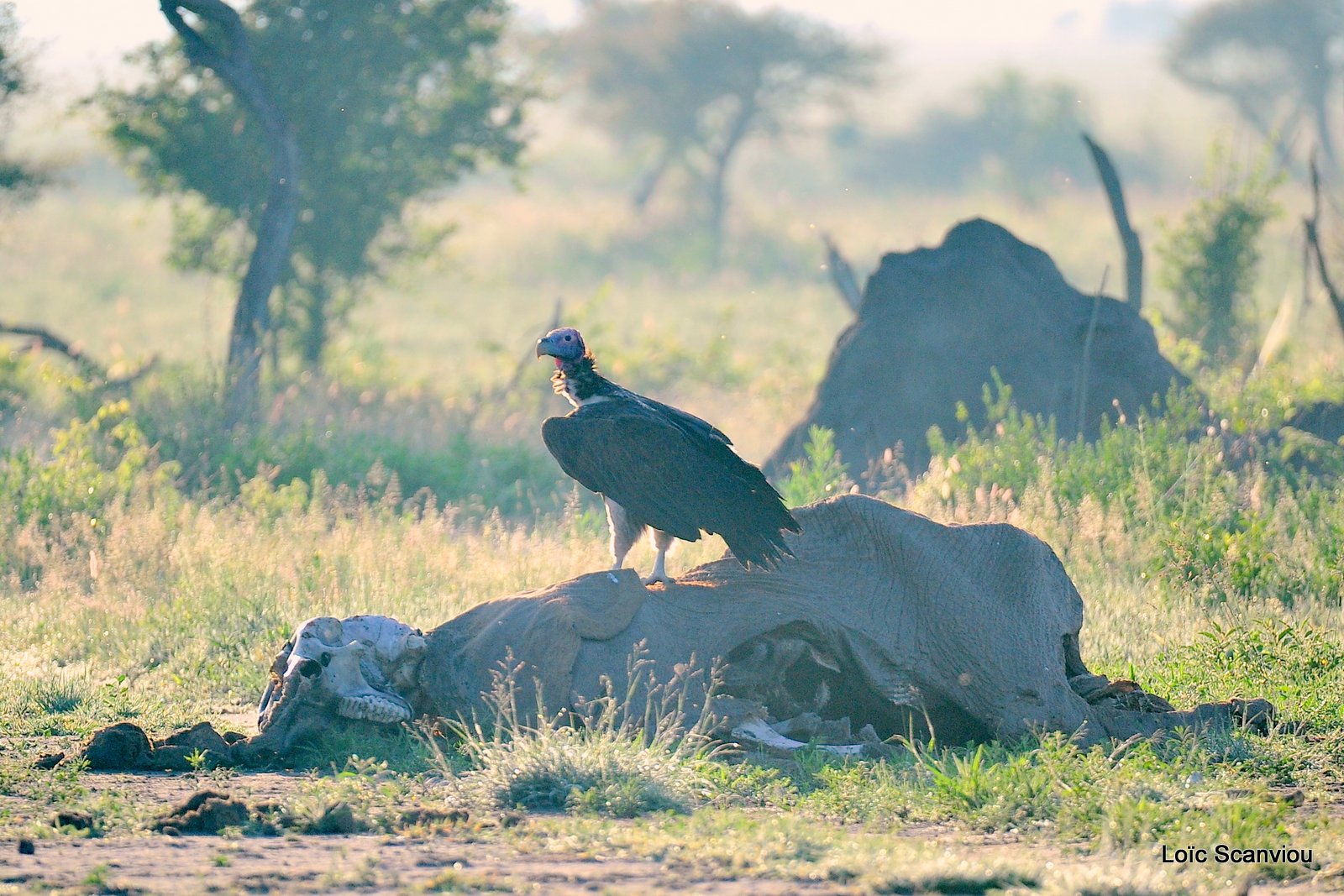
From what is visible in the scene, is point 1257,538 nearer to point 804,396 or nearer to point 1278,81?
point 804,396

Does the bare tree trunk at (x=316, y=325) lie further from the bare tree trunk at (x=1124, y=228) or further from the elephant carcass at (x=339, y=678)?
the elephant carcass at (x=339, y=678)

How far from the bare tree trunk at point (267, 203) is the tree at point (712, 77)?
2156 cm

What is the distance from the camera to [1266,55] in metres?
45.1

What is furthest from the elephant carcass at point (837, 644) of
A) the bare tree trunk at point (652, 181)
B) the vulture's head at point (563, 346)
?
the bare tree trunk at point (652, 181)

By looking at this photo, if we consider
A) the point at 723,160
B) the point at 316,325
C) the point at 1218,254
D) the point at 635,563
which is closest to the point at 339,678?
the point at 635,563

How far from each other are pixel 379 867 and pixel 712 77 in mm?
34238

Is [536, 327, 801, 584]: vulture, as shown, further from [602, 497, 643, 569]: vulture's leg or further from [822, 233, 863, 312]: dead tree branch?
[822, 233, 863, 312]: dead tree branch

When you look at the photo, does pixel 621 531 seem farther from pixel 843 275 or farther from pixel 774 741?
pixel 843 275

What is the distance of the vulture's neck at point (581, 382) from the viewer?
721 cm

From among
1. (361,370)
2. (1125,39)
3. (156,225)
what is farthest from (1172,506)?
(1125,39)

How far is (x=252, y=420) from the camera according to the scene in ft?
47.5

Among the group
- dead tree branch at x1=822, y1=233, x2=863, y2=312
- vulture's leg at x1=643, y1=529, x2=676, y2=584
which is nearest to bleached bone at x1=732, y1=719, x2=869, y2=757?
vulture's leg at x1=643, y1=529, x2=676, y2=584

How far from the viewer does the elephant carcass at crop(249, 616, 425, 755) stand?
640 centimetres

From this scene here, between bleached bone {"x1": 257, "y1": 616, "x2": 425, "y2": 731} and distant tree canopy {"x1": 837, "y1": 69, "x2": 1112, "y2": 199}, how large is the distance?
35826 millimetres
